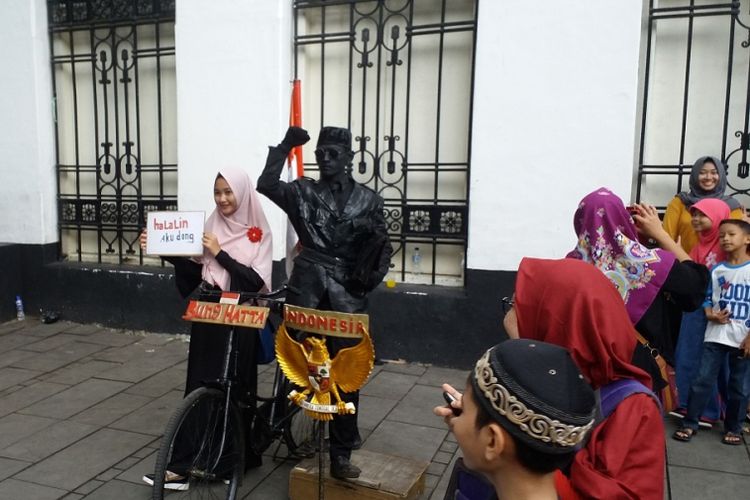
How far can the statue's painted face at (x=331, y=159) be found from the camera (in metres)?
3.21

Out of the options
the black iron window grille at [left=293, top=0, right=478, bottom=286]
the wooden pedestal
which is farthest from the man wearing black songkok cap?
the black iron window grille at [left=293, top=0, right=478, bottom=286]

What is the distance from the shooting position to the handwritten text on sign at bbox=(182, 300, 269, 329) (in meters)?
2.81

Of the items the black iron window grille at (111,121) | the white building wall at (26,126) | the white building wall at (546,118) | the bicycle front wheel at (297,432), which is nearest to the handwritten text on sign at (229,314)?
the bicycle front wheel at (297,432)

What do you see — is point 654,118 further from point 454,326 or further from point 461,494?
point 461,494

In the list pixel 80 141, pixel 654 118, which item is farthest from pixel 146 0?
pixel 654 118

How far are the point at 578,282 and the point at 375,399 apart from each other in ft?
10.9

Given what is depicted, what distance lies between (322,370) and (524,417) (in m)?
1.54

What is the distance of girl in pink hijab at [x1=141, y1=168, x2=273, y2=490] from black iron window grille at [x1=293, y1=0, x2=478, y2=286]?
2.33 metres

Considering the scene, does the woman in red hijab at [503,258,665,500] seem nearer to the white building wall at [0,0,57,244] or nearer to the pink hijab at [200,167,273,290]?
the pink hijab at [200,167,273,290]

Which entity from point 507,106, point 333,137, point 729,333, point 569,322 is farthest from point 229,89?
point 569,322

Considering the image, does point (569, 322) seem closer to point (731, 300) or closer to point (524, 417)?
point (524, 417)

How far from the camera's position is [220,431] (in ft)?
9.87

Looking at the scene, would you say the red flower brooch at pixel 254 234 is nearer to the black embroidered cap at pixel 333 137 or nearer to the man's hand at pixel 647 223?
the black embroidered cap at pixel 333 137

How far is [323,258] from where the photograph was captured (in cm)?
325
